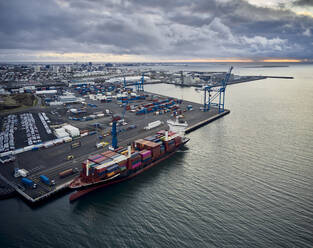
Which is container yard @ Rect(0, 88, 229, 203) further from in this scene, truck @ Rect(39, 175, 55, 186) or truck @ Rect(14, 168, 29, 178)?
truck @ Rect(14, 168, 29, 178)

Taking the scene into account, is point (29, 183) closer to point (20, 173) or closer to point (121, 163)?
A: point (20, 173)

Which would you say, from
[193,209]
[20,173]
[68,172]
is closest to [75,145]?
[68,172]

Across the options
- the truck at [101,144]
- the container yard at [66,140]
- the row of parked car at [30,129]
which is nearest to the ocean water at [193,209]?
the container yard at [66,140]

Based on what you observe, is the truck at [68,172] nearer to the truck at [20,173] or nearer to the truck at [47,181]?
the truck at [47,181]

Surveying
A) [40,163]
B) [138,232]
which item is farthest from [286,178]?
[40,163]

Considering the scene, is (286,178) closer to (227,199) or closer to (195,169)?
(227,199)

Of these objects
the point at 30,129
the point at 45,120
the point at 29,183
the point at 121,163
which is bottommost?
the point at 29,183
